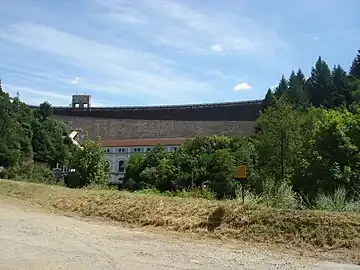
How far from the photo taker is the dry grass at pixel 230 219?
861 cm

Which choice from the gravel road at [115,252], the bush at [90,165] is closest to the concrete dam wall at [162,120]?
the bush at [90,165]

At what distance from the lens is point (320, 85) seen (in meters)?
91.4

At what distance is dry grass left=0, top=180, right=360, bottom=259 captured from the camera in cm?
861

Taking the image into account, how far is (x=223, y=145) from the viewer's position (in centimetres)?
7525

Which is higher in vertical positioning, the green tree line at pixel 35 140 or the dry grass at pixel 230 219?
the green tree line at pixel 35 140

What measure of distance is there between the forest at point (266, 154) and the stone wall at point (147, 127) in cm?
1102

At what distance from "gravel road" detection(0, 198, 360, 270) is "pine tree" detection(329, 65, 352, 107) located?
7866 cm

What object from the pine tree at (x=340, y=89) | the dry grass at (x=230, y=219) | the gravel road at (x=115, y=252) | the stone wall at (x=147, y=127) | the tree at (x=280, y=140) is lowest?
the gravel road at (x=115, y=252)

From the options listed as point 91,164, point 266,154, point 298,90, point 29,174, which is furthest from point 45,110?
point 29,174

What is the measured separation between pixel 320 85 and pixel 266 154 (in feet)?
168

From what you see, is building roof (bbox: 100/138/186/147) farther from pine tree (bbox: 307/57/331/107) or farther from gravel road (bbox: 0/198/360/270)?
gravel road (bbox: 0/198/360/270)

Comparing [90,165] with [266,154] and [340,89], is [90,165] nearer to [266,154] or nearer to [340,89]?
[266,154]

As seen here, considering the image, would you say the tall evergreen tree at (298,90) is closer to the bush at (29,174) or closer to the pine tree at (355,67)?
the pine tree at (355,67)

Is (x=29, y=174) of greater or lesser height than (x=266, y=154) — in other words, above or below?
below
